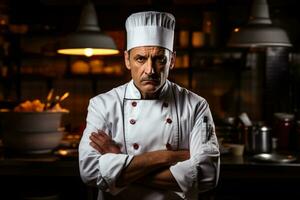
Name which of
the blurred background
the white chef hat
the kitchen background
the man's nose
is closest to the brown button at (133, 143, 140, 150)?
the man's nose

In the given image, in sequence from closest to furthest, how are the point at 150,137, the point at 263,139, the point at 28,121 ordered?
the point at 150,137, the point at 28,121, the point at 263,139

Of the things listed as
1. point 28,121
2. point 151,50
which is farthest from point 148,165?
point 28,121

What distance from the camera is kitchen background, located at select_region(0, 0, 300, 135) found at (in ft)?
23.1

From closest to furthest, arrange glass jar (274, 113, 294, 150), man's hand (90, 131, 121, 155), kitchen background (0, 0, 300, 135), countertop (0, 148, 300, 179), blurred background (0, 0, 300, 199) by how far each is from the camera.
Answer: man's hand (90, 131, 121, 155), countertop (0, 148, 300, 179), glass jar (274, 113, 294, 150), blurred background (0, 0, 300, 199), kitchen background (0, 0, 300, 135)

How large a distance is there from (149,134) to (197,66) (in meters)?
4.84

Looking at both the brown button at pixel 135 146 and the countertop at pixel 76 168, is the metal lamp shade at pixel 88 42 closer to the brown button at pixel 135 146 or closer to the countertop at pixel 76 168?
the countertop at pixel 76 168

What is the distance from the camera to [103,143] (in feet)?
7.72

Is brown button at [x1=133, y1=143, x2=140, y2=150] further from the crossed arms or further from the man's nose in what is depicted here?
the man's nose

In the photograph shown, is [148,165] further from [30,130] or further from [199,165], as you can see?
[30,130]

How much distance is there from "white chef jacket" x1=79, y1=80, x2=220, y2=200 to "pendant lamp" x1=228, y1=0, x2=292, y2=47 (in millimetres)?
1595

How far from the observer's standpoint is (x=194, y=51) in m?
7.10

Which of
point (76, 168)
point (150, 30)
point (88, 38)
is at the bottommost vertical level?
point (76, 168)

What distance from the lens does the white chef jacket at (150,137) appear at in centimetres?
229

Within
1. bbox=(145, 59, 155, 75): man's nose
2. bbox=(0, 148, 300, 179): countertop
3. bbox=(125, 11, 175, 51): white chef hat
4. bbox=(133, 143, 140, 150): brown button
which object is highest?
bbox=(125, 11, 175, 51): white chef hat
